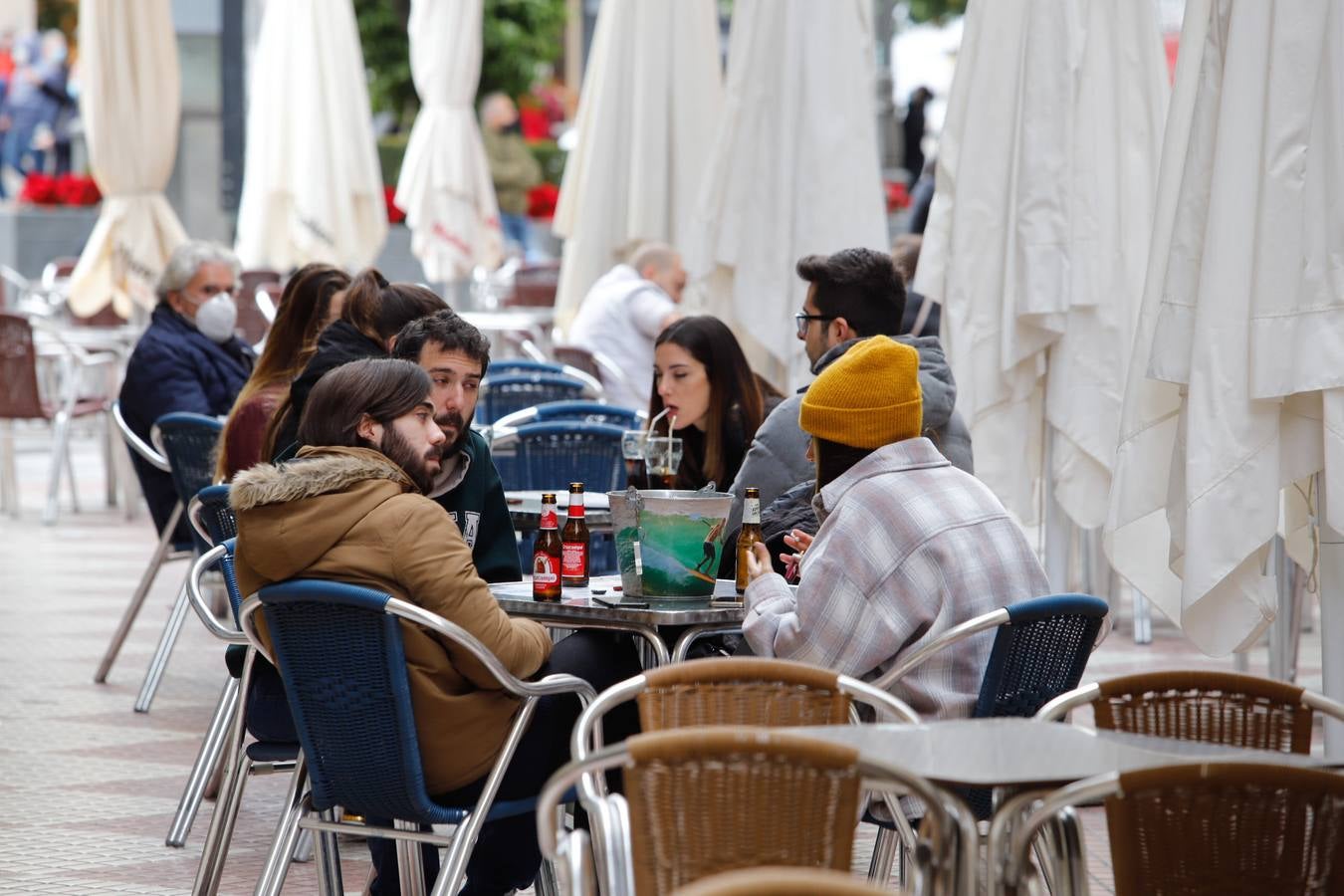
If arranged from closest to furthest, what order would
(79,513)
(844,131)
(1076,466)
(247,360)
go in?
(1076,466) → (844,131) → (247,360) → (79,513)

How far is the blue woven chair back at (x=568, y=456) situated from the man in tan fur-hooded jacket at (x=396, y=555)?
2.77 metres

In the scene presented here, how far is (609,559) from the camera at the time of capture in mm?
6648

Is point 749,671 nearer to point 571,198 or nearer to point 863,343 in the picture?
point 863,343

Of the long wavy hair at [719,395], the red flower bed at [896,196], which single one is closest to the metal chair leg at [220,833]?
the long wavy hair at [719,395]

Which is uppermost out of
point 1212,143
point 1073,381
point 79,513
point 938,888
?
point 1212,143

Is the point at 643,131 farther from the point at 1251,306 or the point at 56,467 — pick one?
the point at 1251,306

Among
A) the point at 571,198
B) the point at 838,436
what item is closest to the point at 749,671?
the point at 838,436

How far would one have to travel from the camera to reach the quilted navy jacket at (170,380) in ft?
23.6

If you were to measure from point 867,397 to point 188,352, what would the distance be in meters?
4.57

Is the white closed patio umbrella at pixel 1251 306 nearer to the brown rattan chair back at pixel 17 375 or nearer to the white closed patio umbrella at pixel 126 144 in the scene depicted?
the brown rattan chair back at pixel 17 375

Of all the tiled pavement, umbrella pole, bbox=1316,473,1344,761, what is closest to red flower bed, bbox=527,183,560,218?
the tiled pavement

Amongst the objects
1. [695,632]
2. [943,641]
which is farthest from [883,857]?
[943,641]

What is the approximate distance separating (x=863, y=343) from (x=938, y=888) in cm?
145

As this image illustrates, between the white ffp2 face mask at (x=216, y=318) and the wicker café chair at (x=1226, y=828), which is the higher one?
the white ffp2 face mask at (x=216, y=318)
